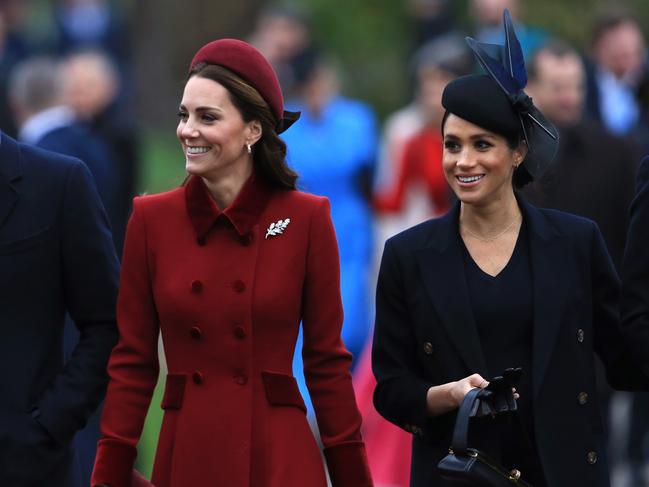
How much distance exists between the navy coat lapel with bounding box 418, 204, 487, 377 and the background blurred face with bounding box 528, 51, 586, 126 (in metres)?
3.81

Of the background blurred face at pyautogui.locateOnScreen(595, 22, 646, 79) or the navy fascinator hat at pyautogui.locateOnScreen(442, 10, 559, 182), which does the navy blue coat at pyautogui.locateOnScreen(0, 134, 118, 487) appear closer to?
the navy fascinator hat at pyautogui.locateOnScreen(442, 10, 559, 182)

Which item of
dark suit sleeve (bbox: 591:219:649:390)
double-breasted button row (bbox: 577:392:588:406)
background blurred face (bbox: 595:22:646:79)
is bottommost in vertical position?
double-breasted button row (bbox: 577:392:588:406)

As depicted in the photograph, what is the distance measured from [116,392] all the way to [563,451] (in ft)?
4.60

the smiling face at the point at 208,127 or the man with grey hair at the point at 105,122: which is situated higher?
the man with grey hair at the point at 105,122

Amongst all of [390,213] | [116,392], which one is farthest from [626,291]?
[390,213]

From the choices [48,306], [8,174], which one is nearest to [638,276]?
[48,306]

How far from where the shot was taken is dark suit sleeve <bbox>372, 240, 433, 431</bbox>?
6.59 metres

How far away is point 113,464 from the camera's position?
6.42m

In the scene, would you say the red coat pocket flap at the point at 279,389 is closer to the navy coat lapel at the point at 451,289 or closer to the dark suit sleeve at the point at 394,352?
the dark suit sleeve at the point at 394,352

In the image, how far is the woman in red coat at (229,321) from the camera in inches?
255

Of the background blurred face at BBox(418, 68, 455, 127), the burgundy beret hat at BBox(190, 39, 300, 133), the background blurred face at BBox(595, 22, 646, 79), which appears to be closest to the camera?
the burgundy beret hat at BBox(190, 39, 300, 133)

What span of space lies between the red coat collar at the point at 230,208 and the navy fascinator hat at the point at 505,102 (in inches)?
26.6

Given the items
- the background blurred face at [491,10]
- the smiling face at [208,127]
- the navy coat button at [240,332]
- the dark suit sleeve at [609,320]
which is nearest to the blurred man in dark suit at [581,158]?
the dark suit sleeve at [609,320]

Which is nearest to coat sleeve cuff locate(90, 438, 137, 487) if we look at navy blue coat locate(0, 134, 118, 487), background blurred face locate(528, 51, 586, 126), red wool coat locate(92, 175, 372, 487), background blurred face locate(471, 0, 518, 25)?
red wool coat locate(92, 175, 372, 487)
